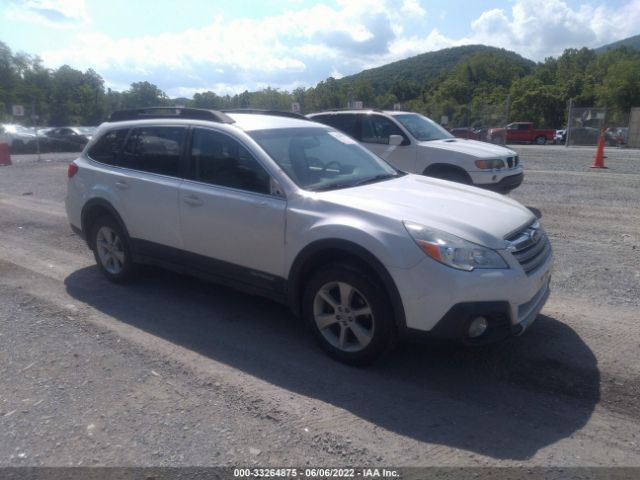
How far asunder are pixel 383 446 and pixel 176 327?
238 centimetres

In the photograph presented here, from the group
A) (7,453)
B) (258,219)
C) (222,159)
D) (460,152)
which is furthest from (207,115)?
(460,152)

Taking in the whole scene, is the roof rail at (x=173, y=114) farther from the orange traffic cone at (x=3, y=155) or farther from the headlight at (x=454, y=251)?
the orange traffic cone at (x=3, y=155)

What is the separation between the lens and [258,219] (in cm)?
449

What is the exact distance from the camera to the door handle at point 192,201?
4922 millimetres

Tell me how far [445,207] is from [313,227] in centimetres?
99

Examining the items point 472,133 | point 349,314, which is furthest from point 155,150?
point 472,133

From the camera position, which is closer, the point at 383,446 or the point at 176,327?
the point at 383,446

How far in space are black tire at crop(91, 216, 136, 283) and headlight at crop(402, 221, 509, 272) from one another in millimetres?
3268

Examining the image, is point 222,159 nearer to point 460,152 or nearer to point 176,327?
point 176,327

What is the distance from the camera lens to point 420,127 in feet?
33.7

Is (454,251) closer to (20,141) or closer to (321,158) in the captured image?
(321,158)

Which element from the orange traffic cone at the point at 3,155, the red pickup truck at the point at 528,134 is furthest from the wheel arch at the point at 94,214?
the red pickup truck at the point at 528,134

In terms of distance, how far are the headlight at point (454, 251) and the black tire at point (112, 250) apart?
10.7ft

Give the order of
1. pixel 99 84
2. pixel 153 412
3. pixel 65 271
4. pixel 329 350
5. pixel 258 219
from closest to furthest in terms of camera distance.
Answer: pixel 153 412 < pixel 329 350 < pixel 258 219 < pixel 65 271 < pixel 99 84
